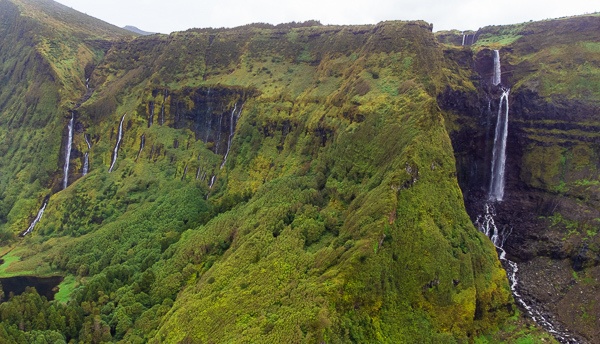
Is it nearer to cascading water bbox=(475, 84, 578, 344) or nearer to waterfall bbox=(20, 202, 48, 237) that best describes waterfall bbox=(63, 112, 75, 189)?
waterfall bbox=(20, 202, 48, 237)

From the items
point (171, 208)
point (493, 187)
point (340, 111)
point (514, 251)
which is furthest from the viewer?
point (171, 208)

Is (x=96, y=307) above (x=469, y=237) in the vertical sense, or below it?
below

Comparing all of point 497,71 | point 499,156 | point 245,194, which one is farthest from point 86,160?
point 497,71

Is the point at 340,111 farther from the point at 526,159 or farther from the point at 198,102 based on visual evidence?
Result: the point at 198,102

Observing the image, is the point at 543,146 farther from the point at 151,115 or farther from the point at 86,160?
the point at 86,160

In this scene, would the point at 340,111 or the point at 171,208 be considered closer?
the point at 340,111

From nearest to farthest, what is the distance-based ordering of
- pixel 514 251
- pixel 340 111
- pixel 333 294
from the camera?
pixel 333 294, pixel 514 251, pixel 340 111

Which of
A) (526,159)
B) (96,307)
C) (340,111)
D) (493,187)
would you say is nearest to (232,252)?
(96,307)
